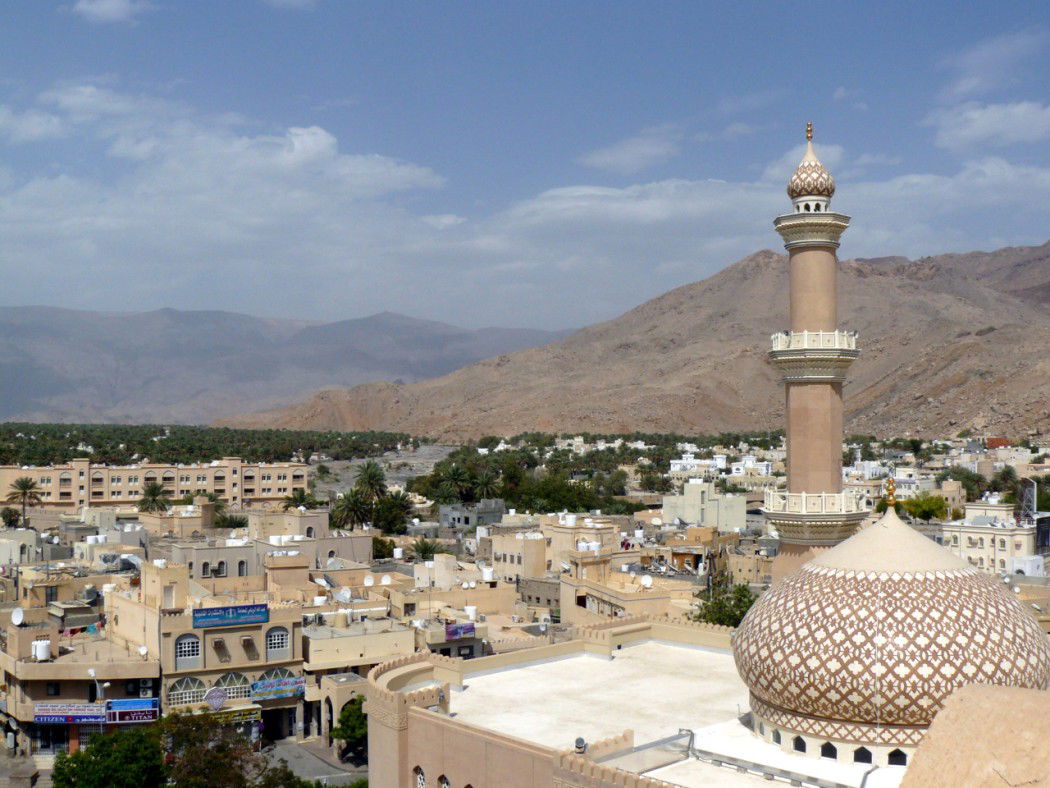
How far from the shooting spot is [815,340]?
63.1 ft

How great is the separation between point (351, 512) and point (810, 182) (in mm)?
35445

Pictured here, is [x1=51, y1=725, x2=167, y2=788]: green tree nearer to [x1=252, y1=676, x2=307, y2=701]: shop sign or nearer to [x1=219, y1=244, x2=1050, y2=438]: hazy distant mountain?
[x1=252, y1=676, x2=307, y2=701]: shop sign

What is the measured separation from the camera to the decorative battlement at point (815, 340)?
1917 cm

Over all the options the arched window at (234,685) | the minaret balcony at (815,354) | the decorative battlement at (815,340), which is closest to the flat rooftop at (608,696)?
the minaret balcony at (815,354)

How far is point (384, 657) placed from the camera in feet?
84.6

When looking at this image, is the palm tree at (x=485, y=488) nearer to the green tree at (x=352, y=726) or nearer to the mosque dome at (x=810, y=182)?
the green tree at (x=352, y=726)

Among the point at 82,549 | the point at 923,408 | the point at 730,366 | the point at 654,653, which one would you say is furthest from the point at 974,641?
the point at 730,366

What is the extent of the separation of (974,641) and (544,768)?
4.32 metres

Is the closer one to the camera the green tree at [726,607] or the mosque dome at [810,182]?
the mosque dome at [810,182]

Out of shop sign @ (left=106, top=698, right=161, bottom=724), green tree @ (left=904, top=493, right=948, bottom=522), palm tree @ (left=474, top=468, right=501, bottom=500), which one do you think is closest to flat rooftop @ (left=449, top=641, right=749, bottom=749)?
shop sign @ (left=106, top=698, right=161, bottom=724)

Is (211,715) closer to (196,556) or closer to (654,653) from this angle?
(654,653)

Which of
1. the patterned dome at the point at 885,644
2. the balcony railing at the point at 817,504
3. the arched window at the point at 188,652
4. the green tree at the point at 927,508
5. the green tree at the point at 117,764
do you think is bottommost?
the green tree at the point at 117,764

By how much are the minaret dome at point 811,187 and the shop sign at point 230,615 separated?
42.2ft

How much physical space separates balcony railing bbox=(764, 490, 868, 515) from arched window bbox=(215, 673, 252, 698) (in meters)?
11.4
